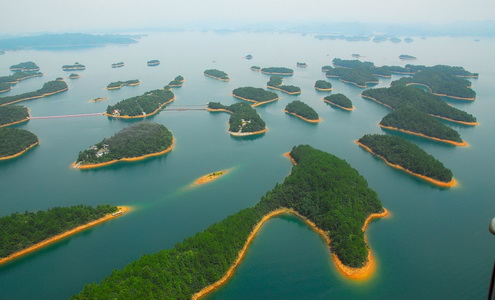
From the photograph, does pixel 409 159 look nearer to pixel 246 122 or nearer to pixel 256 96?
pixel 246 122

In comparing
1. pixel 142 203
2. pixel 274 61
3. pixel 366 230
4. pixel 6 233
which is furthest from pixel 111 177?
pixel 274 61

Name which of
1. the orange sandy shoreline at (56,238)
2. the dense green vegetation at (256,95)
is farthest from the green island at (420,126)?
the orange sandy shoreline at (56,238)

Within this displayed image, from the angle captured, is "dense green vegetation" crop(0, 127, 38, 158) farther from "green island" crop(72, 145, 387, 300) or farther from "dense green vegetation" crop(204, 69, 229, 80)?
"dense green vegetation" crop(204, 69, 229, 80)

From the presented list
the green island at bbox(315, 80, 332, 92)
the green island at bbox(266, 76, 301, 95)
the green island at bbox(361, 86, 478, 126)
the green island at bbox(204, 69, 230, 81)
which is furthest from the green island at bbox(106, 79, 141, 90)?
the green island at bbox(361, 86, 478, 126)

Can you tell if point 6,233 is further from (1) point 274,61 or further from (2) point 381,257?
(1) point 274,61

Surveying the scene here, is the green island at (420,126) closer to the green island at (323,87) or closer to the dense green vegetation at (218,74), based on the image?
the green island at (323,87)

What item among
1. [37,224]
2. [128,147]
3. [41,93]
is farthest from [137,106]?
[37,224]
